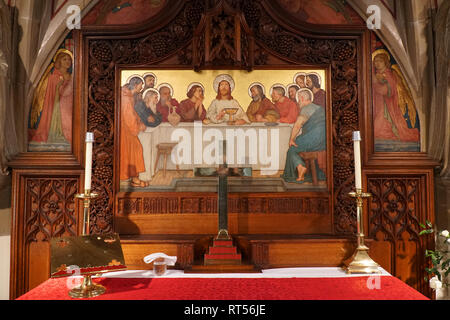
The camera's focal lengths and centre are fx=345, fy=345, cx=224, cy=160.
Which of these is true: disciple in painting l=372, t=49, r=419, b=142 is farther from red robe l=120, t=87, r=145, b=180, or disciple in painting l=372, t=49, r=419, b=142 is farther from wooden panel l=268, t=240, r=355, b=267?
red robe l=120, t=87, r=145, b=180

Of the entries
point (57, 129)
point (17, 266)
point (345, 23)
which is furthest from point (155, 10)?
point (17, 266)

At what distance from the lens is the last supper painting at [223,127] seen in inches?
157

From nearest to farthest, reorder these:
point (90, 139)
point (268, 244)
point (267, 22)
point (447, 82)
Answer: point (90, 139) → point (268, 244) → point (447, 82) → point (267, 22)

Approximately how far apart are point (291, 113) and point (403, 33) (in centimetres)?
166

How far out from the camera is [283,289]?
110 inches

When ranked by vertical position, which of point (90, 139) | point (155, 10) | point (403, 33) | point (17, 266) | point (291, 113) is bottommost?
point (17, 266)

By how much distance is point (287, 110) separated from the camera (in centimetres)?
405

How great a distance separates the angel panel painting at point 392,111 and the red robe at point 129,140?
9.15 ft

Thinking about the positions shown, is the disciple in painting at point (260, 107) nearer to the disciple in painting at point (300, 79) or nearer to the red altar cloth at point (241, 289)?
the disciple in painting at point (300, 79)

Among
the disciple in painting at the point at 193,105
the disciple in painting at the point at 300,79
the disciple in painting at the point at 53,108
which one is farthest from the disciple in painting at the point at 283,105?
the disciple in painting at the point at 53,108

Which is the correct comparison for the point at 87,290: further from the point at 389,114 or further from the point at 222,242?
the point at 389,114

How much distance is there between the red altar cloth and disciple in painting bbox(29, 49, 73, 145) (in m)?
1.75

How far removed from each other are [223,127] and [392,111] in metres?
2.02

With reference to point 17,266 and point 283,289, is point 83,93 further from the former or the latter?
point 283,289
